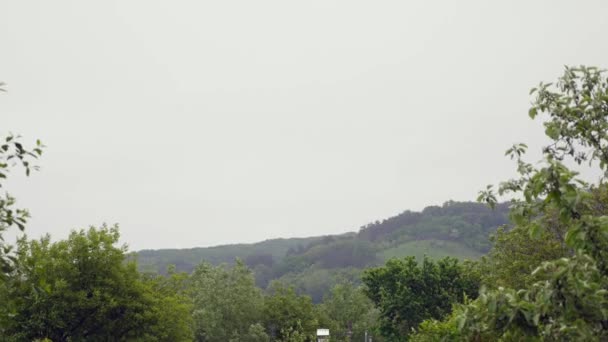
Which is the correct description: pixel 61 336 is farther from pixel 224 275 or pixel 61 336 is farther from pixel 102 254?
pixel 224 275

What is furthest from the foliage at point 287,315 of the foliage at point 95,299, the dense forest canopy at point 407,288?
the foliage at point 95,299

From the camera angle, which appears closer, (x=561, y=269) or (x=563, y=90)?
(x=561, y=269)

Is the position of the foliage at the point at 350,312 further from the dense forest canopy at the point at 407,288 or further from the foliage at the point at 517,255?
the foliage at the point at 517,255

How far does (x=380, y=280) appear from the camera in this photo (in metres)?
65.6

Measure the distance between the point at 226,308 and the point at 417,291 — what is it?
83.8 ft

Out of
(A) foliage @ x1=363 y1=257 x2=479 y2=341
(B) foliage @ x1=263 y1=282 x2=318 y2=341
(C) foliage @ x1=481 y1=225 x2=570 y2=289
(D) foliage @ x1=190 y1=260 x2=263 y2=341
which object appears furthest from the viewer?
(B) foliage @ x1=263 y1=282 x2=318 y2=341

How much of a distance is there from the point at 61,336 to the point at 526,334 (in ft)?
149

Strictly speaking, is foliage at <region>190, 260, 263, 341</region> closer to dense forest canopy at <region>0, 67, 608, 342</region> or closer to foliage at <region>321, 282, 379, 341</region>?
dense forest canopy at <region>0, 67, 608, 342</region>

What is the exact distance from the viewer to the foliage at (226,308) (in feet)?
244

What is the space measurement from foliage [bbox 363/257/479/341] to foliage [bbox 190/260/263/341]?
1680cm

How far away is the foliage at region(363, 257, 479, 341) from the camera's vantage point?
6216 cm

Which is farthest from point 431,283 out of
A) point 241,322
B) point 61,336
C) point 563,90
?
point 563,90

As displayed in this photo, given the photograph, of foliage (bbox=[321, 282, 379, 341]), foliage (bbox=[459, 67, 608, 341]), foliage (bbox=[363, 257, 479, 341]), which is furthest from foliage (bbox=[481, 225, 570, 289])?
foliage (bbox=[321, 282, 379, 341])

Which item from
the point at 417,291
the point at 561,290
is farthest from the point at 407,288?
the point at 561,290
